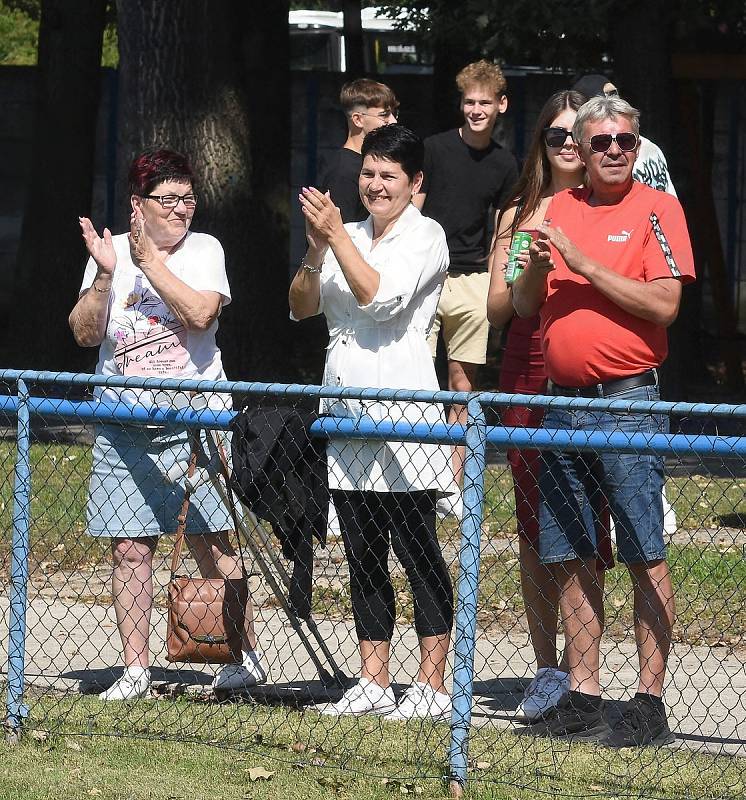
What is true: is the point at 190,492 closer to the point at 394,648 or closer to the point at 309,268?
the point at 309,268

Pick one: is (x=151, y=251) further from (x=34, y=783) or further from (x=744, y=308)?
(x=744, y=308)

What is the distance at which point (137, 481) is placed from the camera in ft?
16.6

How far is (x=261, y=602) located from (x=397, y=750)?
2.18 meters

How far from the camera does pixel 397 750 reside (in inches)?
177

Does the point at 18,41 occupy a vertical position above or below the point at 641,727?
above

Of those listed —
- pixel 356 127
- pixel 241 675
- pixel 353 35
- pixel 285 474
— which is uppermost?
pixel 353 35

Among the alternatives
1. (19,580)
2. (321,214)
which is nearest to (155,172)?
(321,214)

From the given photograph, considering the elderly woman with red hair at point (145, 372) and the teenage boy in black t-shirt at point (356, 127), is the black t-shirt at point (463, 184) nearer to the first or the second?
the teenage boy in black t-shirt at point (356, 127)

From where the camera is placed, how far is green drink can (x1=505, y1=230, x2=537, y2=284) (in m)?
4.43

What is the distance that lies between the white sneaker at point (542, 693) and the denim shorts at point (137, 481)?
1.22 m

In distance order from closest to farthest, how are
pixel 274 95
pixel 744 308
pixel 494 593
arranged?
pixel 494 593 < pixel 274 95 < pixel 744 308

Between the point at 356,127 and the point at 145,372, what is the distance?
2.38m

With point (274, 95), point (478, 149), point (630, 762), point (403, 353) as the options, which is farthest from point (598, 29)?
point (630, 762)

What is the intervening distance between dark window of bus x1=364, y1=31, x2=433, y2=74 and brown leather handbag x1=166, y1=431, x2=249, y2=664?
21394mm
